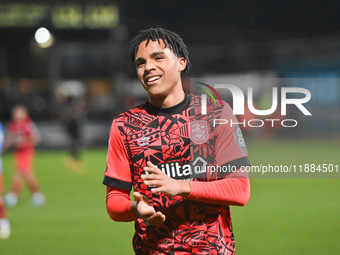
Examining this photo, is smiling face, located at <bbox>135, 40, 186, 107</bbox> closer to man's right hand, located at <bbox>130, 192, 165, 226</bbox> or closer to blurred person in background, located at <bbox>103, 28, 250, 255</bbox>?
blurred person in background, located at <bbox>103, 28, 250, 255</bbox>

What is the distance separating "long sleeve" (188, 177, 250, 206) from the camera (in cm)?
201

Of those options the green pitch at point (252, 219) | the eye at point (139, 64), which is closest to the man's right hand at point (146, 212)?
the eye at point (139, 64)

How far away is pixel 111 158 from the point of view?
222cm

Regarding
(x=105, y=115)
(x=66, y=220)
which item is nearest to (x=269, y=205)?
(x=66, y=220)

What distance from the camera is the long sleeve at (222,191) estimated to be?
6.61ft

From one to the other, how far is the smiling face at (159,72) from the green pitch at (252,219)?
57.4 inches

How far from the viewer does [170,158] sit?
2213 millimetres

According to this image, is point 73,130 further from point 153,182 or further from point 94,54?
point 153,182

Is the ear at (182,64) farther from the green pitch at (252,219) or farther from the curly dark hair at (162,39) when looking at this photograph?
the green pitch at (252,219)

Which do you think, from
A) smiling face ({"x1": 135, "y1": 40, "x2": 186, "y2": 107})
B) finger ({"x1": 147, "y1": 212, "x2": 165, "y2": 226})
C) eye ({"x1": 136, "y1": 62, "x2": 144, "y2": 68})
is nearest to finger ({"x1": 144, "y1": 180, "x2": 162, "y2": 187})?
finger ({"x1": 147, "y1": 212, "x2": 165, "y2": 226})

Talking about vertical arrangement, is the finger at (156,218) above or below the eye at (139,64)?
below

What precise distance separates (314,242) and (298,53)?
65.6 ft

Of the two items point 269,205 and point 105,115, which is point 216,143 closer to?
point 269,205

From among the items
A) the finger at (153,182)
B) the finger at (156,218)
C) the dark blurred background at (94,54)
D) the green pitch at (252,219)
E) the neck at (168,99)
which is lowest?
the green pitch at (252,219)
